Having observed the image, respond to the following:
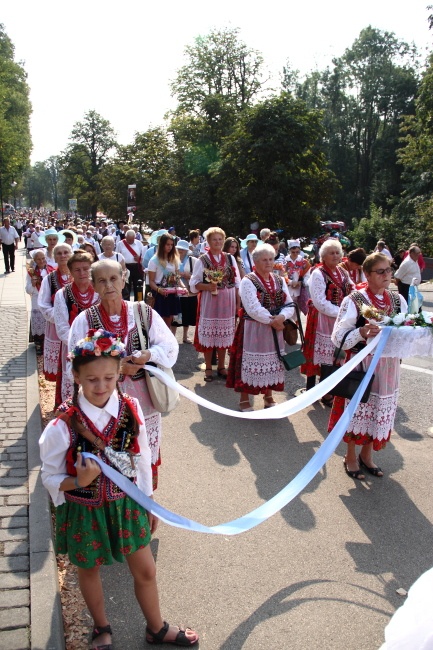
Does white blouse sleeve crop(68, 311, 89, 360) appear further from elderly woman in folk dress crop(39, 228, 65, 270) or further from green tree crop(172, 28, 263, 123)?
green tree crop(172, 28, 263, 123)

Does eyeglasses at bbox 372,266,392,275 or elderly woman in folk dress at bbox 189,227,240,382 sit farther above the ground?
eyeglasses at bbox 372,266,392,275

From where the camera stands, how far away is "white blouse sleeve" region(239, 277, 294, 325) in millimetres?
6773

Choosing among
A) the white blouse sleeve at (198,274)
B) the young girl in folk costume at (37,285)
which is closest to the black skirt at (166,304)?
the white blouse sleeve at (198,274)

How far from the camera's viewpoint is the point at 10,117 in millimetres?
55250

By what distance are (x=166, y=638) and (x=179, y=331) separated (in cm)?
946

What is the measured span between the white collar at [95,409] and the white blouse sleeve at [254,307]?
3.82 meters

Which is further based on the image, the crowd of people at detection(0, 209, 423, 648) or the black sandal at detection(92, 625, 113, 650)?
the black sandal at detection(92, 625, 113, 650)

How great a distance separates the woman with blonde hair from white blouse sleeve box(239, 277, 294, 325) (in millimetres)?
2759

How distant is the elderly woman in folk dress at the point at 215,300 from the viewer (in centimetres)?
867

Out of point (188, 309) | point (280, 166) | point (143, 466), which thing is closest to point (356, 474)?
point (143, 466)

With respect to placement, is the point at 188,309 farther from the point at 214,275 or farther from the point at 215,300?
the point at 214,275

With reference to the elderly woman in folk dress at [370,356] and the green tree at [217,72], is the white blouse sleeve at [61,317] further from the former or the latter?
the green tree at [217,72]

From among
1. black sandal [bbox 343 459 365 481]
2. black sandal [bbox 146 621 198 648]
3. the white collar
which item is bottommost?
black sandal [bbox 146 621 198 648]

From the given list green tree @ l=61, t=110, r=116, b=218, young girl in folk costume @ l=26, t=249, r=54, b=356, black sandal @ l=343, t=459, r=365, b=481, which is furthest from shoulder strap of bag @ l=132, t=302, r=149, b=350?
green tree @ l=61, t=110, r=116, b=218
